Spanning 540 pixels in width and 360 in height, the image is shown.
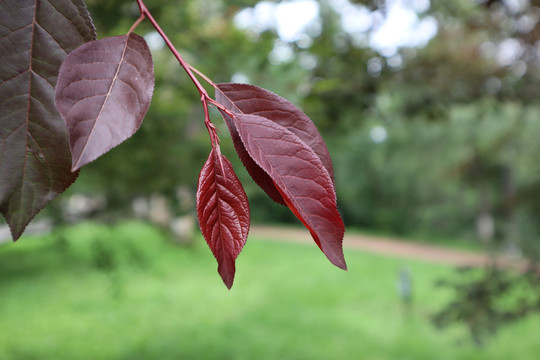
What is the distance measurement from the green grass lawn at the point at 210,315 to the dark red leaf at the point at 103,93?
2.44 m

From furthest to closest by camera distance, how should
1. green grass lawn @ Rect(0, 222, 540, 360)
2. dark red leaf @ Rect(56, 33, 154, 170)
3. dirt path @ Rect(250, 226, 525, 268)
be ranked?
dirt path @ Rect(250, 226, 525, 268) → green grass lawn @ Rect(0, 222, 540, 360) → dark red leaf @ Rect(56, 33, 154, 170)

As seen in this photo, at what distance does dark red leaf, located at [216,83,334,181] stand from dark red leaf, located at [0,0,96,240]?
97 millimetres

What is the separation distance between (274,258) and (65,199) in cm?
826

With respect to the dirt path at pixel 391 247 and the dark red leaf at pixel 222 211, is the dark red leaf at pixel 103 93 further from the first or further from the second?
the dirt path at pixel 391 247

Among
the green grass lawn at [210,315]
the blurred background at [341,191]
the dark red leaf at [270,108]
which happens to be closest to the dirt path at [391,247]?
the blurred background at [341,191]

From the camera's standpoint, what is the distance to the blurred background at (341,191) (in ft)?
6.91

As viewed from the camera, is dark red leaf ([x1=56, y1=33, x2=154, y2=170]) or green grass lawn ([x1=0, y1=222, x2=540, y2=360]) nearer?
dark red leaf ([x1=56, y1=33, x2=154, y2=170])

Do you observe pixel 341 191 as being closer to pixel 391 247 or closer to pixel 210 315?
pixel 391 247

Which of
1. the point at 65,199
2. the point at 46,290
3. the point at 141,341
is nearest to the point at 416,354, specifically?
the point at 141,341

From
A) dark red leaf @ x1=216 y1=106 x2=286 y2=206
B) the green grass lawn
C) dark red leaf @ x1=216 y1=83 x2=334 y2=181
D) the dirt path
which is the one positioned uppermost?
dark red leaf @ x1=216 y1=83 x2=334 y2=181

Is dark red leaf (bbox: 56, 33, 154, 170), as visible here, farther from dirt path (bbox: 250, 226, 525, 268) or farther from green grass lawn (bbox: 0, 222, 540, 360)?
dirt path (bbox: 250, 226, 525, 268)

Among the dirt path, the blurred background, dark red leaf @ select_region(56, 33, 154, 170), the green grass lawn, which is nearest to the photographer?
dark red leaf @ select_region(56, 33, 154, 170)

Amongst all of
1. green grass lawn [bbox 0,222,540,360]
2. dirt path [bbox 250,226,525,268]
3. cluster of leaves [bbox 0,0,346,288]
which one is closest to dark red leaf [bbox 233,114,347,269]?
cluster of leaves [bbox 0,0,346,288]

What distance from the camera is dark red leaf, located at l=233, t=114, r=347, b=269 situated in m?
0.24
